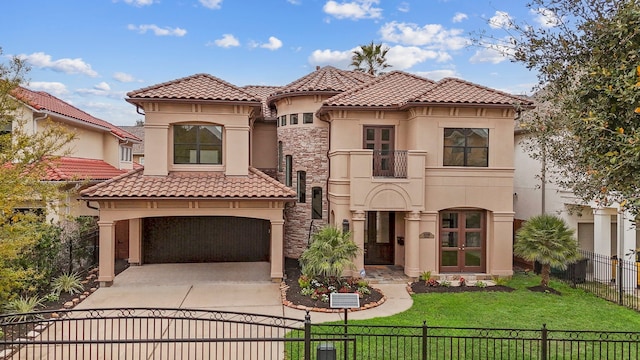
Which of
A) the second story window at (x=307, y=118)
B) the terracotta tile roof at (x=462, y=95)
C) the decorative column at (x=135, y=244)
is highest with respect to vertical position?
the terracotta tile roof at (x=462, y=95)

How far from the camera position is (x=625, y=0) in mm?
5578

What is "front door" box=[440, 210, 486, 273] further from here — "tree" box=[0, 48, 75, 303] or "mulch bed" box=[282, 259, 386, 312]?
"tree" box=[0, 48, 75, 303]

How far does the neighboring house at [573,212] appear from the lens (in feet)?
44.5

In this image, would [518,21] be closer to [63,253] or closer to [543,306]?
[543,306]

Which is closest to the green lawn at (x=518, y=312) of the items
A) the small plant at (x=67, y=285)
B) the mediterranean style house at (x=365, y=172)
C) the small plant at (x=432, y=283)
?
the small plant at (x=432, y=283)

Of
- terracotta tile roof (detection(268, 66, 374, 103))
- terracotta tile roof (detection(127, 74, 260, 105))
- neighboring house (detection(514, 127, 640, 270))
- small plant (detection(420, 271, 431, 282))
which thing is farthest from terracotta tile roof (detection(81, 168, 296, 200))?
neighboring house (detection(514, 127, 640, 270))

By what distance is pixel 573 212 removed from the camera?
12695 millimetres

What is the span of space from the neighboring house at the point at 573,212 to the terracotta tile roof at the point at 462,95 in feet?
5.60

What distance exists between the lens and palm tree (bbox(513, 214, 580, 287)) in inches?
490

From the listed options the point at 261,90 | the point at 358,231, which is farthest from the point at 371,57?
the point at 358,231

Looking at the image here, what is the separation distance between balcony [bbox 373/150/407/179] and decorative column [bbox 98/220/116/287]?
9755 millimetres

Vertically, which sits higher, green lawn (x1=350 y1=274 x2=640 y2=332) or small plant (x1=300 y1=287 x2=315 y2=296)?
small plant (x1=300 y1=287 x2=315 y2=296)

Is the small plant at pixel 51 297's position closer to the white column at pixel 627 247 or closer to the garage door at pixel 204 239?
the garage door at pixel 204 239

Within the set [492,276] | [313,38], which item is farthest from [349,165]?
[313,38]
